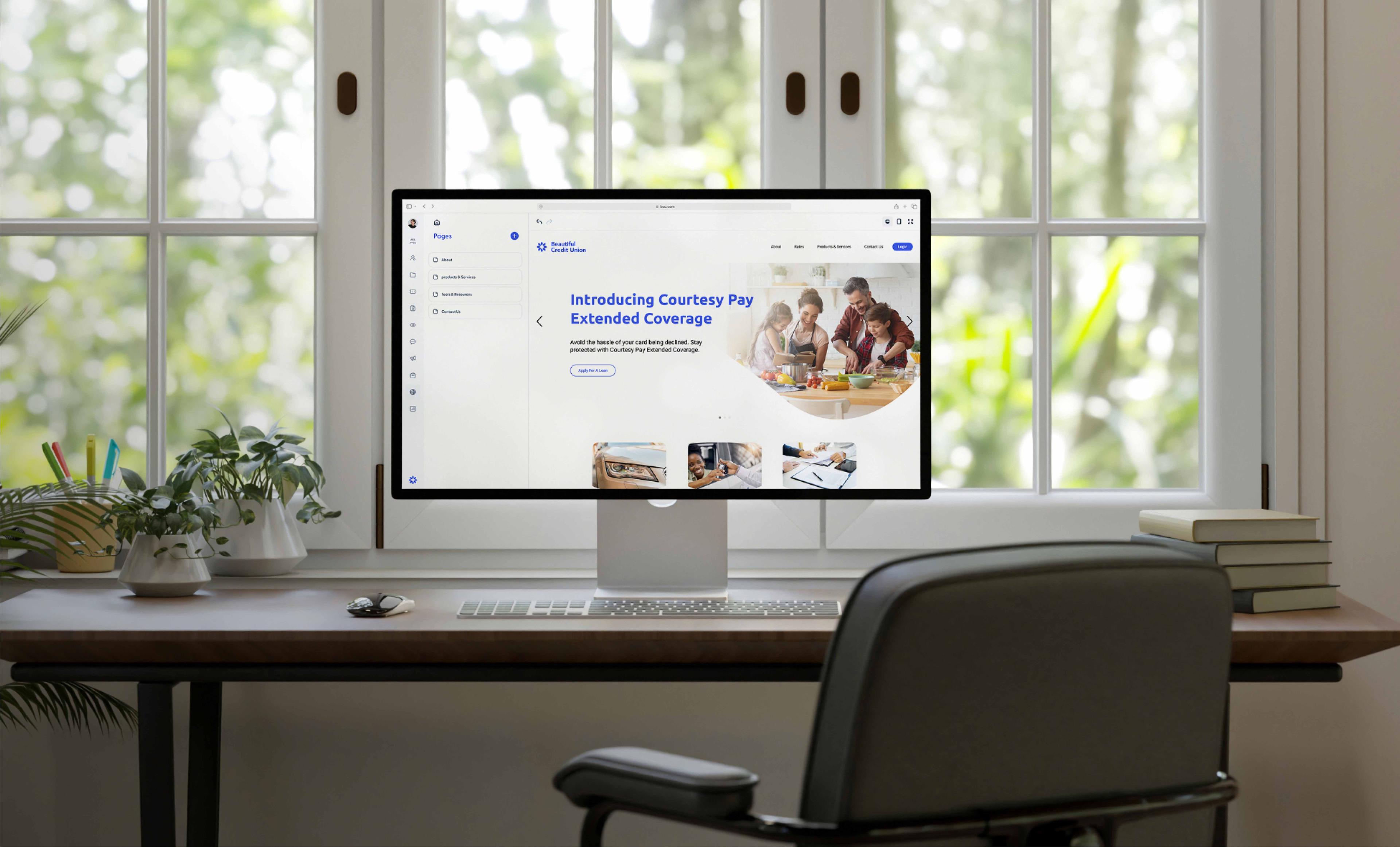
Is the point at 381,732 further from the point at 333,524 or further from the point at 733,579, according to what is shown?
the point at 733,579

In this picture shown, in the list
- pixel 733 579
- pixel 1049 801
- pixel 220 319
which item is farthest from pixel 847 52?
pixel 1049 801

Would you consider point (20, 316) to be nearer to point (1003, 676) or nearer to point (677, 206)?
point (677, 206)

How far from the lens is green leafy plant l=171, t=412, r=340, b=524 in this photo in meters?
1.67

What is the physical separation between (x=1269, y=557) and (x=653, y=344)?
3.02 ft

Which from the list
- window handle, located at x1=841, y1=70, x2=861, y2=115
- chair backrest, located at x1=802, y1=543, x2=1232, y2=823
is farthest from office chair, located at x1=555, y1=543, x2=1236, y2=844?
window handle, located at x1=841, y1=70, x2=861, y2=115

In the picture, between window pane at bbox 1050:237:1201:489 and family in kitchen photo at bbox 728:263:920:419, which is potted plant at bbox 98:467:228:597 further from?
window pane at bbox 1050:237:1201:489

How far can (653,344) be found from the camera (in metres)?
1.51

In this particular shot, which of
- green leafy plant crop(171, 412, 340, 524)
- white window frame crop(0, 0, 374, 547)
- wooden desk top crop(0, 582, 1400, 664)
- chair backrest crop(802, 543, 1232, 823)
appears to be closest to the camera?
chair backrest crop(802, 543, 1232, 823)

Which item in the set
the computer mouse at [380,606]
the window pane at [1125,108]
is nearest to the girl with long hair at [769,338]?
the computer mouse at [380,606]

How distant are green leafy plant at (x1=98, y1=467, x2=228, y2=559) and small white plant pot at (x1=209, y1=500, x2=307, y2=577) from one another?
0.40ft

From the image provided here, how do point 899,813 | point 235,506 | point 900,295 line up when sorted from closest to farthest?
1. point 899,813
2. point 900,295
3. point 235,506

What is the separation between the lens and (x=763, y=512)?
184 cm

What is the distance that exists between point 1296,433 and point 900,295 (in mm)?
864

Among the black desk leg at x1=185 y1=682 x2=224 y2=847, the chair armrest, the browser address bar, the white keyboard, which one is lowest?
the black desk leg at x1=185 y1=682 x2=224 y2=847
